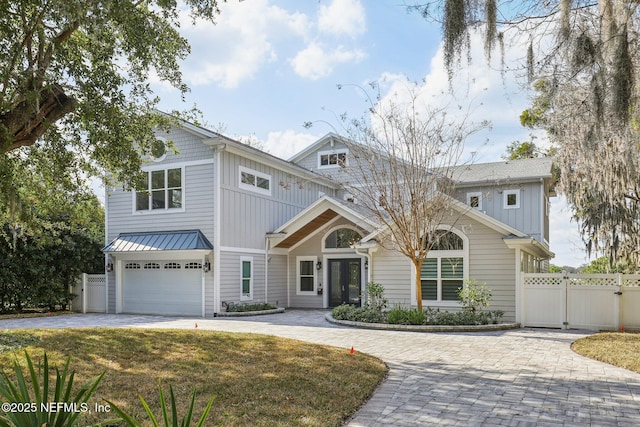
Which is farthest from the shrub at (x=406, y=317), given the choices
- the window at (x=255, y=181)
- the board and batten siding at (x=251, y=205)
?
the window at (x=255, y=181)

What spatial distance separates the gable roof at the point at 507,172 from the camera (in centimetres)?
2119

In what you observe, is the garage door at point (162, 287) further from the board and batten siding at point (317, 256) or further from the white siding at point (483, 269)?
the white siding at point (483, 269)

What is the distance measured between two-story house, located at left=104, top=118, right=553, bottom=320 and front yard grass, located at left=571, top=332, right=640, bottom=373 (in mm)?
2890

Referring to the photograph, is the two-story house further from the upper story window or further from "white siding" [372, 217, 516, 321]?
the upper story window

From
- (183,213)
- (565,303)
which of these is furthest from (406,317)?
(183,213)

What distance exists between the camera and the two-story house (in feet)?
48.4

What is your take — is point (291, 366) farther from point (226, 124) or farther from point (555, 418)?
point (226, 124)

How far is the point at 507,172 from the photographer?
73.4 ft

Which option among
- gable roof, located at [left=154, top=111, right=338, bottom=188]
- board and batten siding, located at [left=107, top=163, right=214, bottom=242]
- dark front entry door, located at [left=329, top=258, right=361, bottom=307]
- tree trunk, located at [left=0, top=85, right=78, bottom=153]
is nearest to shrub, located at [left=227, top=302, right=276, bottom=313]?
board and batten siding, located at [left=107, top=163, right=214, bottom=242]

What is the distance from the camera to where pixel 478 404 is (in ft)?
19.0

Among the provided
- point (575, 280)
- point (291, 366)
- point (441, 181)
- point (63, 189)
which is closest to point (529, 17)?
point (291, 366)

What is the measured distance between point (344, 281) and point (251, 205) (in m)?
4.51

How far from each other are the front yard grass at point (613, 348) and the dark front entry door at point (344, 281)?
9067 mm

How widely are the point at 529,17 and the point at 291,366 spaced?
5953mm
